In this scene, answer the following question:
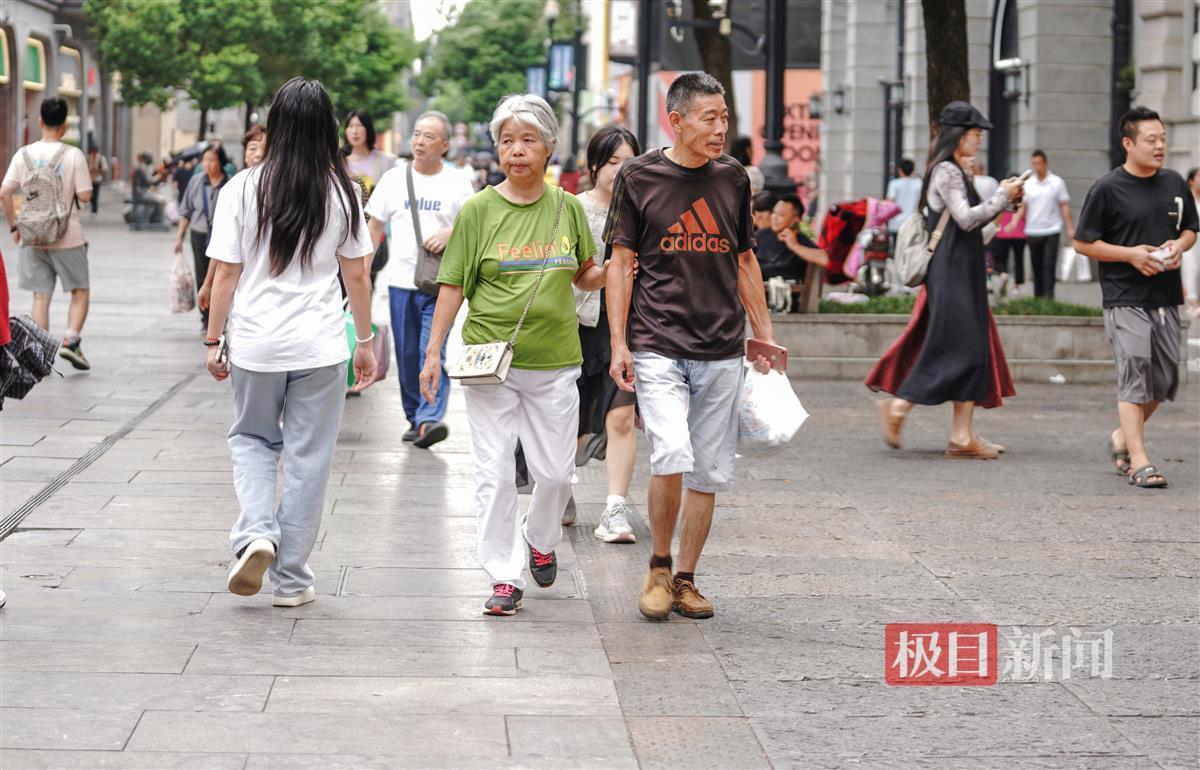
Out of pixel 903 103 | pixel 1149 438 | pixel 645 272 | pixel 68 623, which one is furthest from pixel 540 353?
pixel 903 103

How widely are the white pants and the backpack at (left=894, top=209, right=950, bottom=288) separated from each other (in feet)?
14.7

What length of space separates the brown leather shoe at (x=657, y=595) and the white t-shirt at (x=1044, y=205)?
1577 centimetres

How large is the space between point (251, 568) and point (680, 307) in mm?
1690

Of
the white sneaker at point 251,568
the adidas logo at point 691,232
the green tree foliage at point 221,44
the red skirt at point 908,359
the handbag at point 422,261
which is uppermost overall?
the green tree foliage at point 221,44

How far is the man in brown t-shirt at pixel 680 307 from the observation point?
6293 mm

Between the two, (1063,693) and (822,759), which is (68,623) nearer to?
(822,759)

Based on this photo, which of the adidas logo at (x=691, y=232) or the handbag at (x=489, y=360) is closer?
the handbag at (x=489, y=360)

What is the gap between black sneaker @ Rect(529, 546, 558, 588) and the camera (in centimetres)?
666

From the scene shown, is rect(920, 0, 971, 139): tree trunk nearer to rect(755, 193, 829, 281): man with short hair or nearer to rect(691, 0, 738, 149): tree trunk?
rect(755, 193, 829, 281): man with short hair

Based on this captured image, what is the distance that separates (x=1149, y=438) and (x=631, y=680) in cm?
683

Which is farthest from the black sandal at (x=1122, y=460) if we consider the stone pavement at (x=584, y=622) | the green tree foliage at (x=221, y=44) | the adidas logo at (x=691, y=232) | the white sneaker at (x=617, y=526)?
the green tree foliage at (x=221, y=44)

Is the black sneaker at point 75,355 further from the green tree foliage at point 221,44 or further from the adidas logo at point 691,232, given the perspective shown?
the green tree foliage at point 221,44

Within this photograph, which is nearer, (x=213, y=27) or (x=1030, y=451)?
(x=1030, y=451)

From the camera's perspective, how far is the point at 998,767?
4.75 meters
